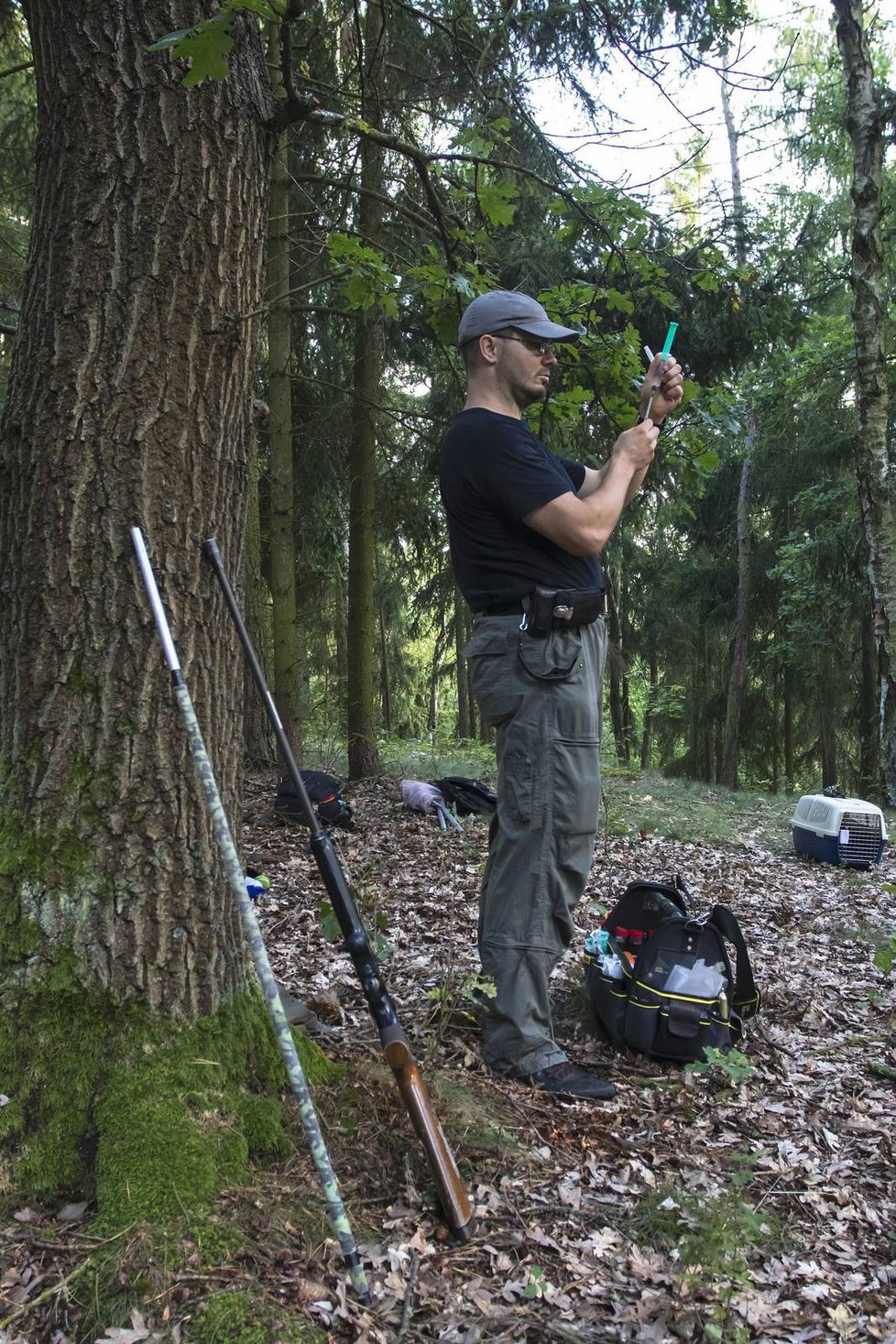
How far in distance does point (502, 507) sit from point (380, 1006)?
1.51 meters

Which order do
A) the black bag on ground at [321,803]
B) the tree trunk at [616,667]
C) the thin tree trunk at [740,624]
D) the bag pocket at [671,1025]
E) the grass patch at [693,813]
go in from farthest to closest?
1. the tree trunk at [616,667]
2. the thin tree trunk at [740,624]
3. the grass patch at [693,813]
4. the black bag on ground at [321,803]
5. the bag pocket at [671,1025]

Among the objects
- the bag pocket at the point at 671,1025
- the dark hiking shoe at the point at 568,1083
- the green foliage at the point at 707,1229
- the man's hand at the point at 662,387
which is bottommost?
the green foliage at the point at 707,1229

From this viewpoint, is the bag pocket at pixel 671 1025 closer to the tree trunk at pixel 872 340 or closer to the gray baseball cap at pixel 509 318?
the gray baseball cap at pixel 509 318

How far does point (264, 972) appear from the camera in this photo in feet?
6.11

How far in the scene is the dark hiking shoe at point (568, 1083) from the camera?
8.92 feet

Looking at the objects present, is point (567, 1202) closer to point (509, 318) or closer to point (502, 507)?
point (502, 507)

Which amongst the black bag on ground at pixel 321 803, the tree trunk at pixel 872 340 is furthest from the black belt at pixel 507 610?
the tree trunk at pixel 872 340

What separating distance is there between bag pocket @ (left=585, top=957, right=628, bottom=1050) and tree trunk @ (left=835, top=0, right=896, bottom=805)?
6.90m


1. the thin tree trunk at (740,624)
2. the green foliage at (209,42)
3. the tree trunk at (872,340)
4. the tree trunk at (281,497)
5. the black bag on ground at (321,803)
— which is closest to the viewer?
the green foliage at (209,42)

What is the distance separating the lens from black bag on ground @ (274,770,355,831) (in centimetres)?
605

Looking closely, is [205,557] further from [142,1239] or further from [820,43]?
[820,43]

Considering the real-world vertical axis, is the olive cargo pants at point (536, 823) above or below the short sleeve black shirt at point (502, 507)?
below

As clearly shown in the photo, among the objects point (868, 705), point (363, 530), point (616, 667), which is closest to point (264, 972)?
point (363, 530)

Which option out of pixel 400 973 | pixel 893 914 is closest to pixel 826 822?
pixel 893 914
